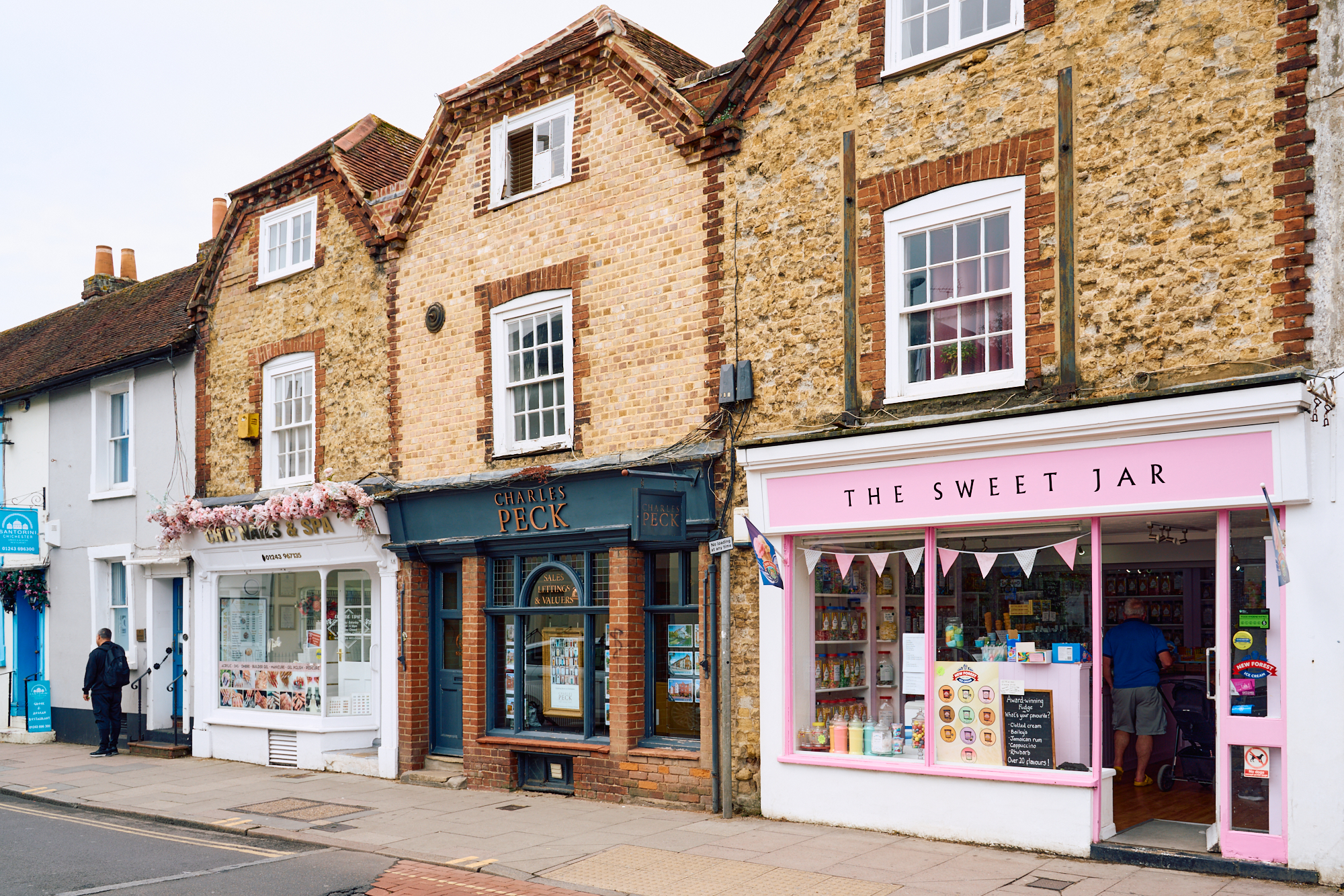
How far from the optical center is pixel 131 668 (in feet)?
57.3

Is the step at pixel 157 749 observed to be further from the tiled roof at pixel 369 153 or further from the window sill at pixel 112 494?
the tiled roof at pixel 369 153

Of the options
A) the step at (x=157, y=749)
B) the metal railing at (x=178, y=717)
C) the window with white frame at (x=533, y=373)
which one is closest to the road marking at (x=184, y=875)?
the window with white frame at (x=533, y=373)

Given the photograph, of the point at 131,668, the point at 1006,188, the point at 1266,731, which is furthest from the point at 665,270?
the point at 131,668

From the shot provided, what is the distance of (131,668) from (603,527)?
9721 millimetres

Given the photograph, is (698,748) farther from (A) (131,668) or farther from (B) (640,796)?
(A) (131,668)

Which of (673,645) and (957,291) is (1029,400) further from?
(673,645)

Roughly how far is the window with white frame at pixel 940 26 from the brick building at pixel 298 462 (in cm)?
704

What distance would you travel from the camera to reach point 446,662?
14141mm

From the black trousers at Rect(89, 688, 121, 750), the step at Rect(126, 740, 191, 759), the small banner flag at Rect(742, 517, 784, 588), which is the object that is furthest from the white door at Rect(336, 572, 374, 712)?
the small banner flag at Rect(742, 517, 784, 588)

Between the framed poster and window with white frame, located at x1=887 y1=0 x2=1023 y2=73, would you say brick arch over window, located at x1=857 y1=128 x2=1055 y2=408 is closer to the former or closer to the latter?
window with white frame, located at x1=887 y1=0 x2=1023 y2=73

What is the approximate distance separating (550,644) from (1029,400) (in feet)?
20.1

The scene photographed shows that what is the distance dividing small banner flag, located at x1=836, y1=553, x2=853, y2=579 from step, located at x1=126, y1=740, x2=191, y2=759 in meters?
10.9

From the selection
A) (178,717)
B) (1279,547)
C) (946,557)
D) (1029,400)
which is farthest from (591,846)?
(178,717)

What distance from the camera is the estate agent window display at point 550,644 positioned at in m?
12.3
